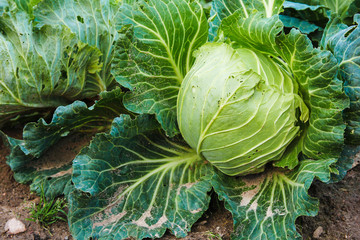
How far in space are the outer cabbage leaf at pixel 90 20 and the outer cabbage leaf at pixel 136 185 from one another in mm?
836

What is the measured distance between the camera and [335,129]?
2342 millimetres

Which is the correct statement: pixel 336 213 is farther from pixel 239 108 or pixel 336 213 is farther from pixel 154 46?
pixel 154 46

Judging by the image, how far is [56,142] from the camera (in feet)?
10.2

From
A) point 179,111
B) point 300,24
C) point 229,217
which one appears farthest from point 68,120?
point 300,24

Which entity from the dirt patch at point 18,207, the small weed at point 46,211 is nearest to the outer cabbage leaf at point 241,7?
the small weed at point 46,211

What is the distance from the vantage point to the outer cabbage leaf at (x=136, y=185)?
2.59 meters

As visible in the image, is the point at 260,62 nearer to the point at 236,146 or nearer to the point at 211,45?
the point at 211,45

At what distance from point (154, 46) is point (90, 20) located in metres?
0.77

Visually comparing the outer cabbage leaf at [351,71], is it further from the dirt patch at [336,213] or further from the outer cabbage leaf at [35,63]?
the outer cabbage leaf at [35,63]

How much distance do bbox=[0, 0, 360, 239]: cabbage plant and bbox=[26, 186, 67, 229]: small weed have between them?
94 millimetres

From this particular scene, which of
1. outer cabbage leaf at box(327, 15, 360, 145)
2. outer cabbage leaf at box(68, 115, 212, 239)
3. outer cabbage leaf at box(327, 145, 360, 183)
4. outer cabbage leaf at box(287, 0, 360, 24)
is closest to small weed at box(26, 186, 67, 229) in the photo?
outer cabbage leaf at box(68, 115, 212, 239)

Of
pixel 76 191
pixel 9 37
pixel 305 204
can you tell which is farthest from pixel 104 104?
pixel 305 204

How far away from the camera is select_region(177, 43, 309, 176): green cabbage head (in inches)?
92.2

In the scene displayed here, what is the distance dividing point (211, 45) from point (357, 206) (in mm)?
1638
